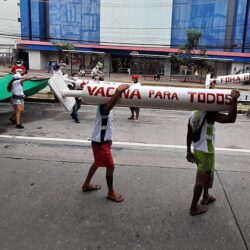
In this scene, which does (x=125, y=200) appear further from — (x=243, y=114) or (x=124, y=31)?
(x=124, y=31)

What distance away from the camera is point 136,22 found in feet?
148

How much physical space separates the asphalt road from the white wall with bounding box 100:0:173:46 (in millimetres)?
39314

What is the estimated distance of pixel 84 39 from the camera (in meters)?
46.3

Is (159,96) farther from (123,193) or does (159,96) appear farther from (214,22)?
(214,22)

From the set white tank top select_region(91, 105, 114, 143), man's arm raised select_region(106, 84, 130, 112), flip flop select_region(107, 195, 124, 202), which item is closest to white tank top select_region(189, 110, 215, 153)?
man's arm raised select_region(106, 84, 130, 112)

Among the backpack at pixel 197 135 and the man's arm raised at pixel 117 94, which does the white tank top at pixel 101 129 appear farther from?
the backpack at pixel 197 135

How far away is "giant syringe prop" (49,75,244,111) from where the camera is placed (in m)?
3.15

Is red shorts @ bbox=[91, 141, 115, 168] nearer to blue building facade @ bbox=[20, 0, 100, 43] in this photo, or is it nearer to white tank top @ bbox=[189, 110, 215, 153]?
white tank top @ bbox=[189, 110, 215, 153]

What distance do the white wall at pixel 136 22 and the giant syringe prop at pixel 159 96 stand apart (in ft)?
140

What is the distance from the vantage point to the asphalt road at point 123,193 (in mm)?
3252

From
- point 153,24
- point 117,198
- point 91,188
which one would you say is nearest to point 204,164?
point 117,198

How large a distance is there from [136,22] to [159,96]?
44321 mm

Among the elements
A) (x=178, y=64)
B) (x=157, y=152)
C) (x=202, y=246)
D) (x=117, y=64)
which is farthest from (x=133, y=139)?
(x=117, y=64)

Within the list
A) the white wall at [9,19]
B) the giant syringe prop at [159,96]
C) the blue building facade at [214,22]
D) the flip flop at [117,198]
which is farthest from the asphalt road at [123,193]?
the white wall at [9,19]
